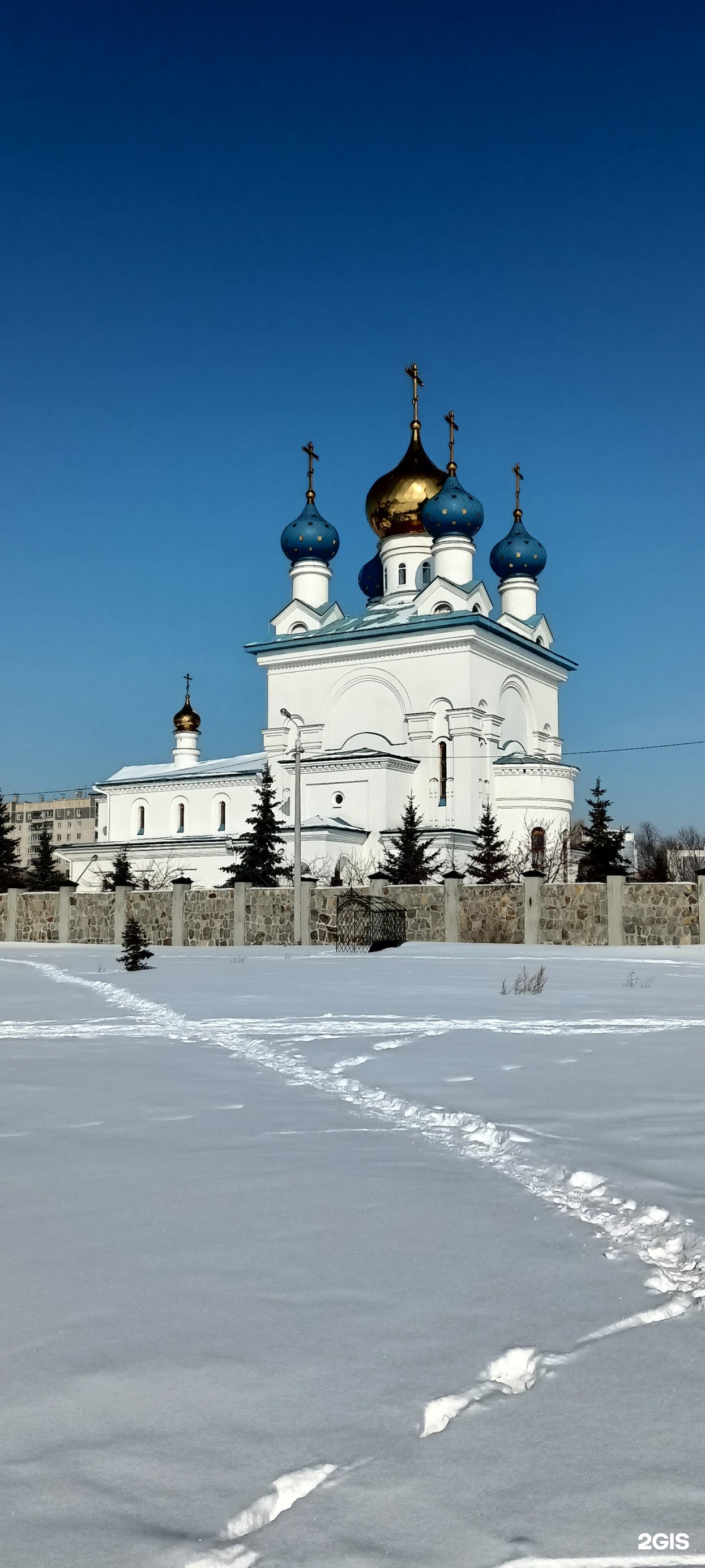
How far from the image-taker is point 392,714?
146ft

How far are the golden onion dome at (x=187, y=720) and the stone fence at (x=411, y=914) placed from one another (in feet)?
78.6

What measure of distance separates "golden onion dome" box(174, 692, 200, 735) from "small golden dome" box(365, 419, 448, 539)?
11776 millimetres

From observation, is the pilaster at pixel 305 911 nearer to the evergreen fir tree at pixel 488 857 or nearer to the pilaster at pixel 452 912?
the pilaster at pixel 452 912

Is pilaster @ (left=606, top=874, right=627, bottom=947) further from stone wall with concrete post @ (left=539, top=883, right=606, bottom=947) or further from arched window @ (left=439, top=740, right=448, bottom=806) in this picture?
arched window @ (left=439, top=740, right=448, bottom=806)

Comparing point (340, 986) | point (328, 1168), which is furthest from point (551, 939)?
point (328, 1168)

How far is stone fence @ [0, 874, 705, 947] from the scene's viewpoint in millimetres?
21047

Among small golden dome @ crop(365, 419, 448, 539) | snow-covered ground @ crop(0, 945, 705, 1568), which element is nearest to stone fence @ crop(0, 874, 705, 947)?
snow-covered ground @ crop(0, 945, 705, 1568)

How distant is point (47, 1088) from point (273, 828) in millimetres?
30647

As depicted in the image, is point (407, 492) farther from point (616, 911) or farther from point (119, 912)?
point (616, 911)

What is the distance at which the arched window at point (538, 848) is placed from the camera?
4019 centimetres

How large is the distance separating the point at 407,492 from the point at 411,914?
89.6ft

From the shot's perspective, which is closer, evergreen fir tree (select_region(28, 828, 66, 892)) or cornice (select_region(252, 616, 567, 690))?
cornice (select_region(252, 616, 567, 690))

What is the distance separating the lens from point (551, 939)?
22.0 meters

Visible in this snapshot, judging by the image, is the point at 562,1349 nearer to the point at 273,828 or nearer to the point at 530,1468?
the point at 530,1468
